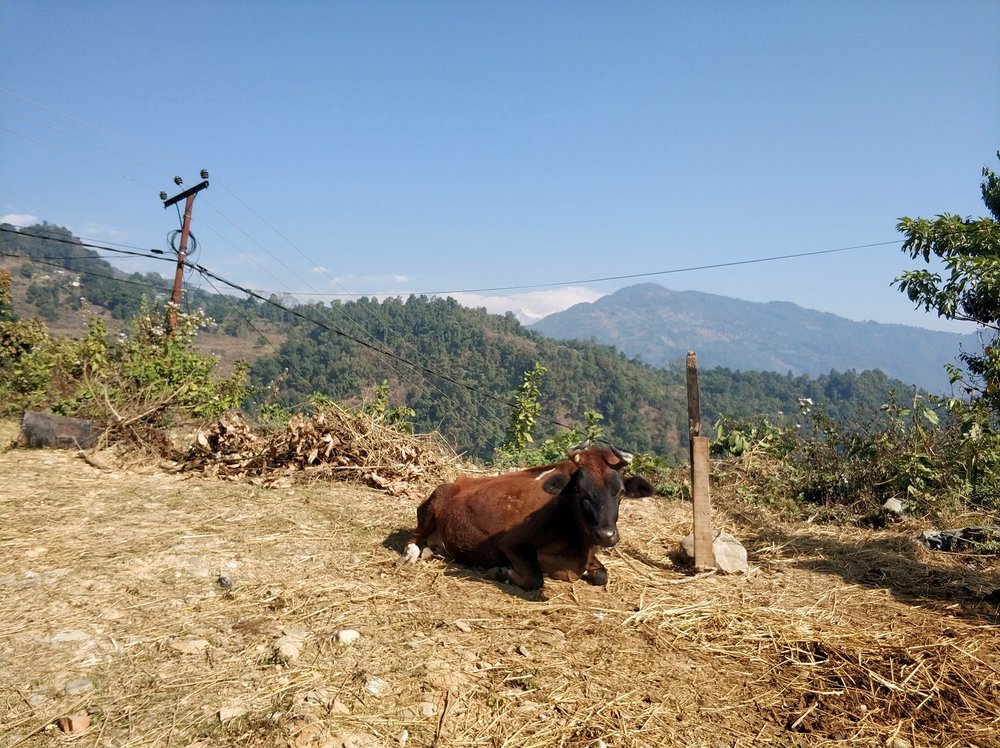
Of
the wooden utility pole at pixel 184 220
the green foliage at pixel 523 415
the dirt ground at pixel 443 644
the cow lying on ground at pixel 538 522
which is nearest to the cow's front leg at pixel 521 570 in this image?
the cow lying on ground at pixel 538 522

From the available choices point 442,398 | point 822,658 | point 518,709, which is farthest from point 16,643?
point 442,398

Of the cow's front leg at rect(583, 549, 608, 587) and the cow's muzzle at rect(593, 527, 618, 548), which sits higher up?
the cow's muzzle at rect(593, 527, 618, 548)

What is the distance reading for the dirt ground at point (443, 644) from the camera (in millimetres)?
3510

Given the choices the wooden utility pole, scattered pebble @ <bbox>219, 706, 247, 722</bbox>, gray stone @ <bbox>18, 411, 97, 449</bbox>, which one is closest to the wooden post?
scattered pebble @ <bbox>219, 706, 247, 722</bbox>

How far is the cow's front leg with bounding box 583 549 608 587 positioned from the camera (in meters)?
5.79

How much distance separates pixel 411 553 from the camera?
20.4 feet

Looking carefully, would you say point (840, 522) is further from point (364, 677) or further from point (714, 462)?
point (364, 677)

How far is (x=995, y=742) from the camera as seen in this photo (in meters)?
3.53

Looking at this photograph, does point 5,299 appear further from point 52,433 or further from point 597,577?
point 597,577

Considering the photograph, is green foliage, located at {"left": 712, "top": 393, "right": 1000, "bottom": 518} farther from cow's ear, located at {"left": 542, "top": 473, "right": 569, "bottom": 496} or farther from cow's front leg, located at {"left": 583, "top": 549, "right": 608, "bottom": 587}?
cow's ear, located at {"left": 542, "top": 473, "right": 569, "bottom": 496}

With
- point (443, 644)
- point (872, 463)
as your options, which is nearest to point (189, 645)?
point (443, 644)

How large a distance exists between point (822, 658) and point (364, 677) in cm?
322

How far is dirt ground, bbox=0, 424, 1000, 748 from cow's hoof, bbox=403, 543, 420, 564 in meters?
0.22

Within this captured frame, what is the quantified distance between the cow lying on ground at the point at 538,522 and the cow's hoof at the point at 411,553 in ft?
0.03
